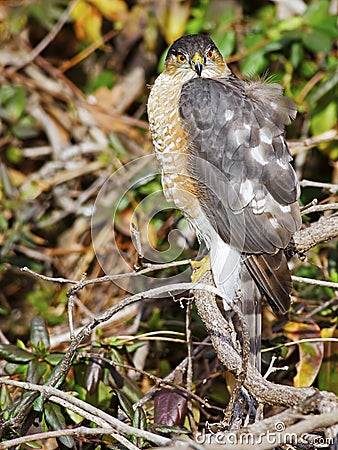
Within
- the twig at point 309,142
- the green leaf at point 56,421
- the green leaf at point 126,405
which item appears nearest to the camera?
the green leaf at point 56,421

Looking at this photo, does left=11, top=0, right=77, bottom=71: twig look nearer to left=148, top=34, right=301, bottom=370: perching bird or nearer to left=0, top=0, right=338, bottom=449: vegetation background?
left=0, top=0, right=338, bottom=449: vegetation background

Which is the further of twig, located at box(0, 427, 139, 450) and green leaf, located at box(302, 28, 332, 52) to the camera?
green leaf, located at box(302, 28, 332, 52)

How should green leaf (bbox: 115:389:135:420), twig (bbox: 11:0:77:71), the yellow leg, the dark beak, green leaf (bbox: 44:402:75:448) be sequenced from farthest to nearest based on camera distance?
twig (bbox: 11:0:77:71), the dark beak, the yellow leg, green leaf (bbox: 115:389:135:420), green leaf (bbox: 44:402:75:448)

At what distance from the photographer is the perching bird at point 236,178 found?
279cm

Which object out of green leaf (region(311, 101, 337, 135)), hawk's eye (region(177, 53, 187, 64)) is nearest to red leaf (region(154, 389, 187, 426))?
hawk's eye (region(177, 53, 187, 64))

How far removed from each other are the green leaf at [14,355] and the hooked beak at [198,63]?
1466 millimetres

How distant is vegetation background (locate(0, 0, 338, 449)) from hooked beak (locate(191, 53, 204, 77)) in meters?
0.37

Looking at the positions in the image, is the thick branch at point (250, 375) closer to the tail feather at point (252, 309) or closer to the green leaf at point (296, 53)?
the tail feather at point (252, 309)

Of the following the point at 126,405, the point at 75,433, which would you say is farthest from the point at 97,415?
the point at 126,405

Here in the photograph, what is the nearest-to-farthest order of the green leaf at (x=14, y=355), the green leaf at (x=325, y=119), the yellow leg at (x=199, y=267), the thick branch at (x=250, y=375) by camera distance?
the thick branch at (x=250, y=375) → the green leaf at (x=14, y=355) → the yellow leg at (x=199, y=267) → the green leaf at (x=325, y=119)

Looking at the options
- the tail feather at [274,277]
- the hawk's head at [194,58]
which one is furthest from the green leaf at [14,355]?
the hawk's head at [194,58]

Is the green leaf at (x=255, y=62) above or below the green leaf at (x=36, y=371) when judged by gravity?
above

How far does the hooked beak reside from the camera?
3.22 m

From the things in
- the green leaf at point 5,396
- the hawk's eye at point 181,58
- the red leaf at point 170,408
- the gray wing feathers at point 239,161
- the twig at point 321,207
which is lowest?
the red leaf at point 170,408
